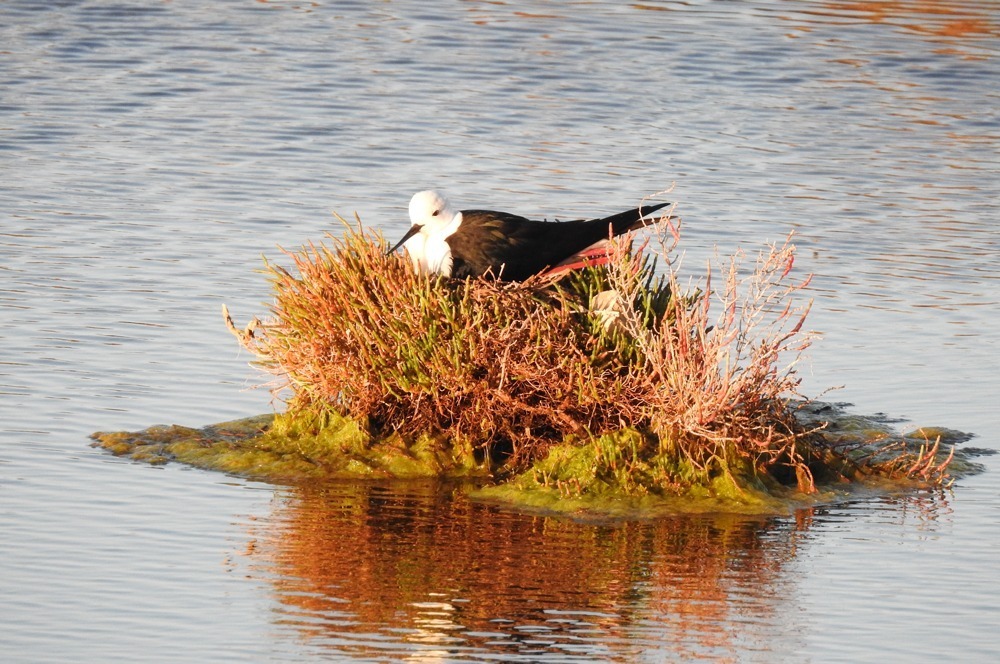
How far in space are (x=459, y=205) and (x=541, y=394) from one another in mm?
6113

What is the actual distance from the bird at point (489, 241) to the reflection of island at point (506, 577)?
1217 mm

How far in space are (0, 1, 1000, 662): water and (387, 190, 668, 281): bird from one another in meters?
1.25

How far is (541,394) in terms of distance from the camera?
930 cm

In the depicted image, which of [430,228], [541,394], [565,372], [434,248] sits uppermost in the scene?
[430,228]

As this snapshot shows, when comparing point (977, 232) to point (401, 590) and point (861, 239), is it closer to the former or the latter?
point (861, 239)

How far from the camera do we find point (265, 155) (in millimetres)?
17516

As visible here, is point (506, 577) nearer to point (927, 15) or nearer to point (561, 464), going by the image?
point (561, 464)

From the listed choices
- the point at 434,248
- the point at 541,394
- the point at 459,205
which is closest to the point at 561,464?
the point at 541,394

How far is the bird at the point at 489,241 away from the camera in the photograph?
9469 mm

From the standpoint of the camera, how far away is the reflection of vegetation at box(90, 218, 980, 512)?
9.06 meters

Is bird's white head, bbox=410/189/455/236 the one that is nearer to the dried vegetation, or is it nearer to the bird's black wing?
the bird's black wing

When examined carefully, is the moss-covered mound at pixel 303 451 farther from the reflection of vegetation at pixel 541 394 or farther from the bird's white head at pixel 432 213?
the bird's white head at pixel 432 213

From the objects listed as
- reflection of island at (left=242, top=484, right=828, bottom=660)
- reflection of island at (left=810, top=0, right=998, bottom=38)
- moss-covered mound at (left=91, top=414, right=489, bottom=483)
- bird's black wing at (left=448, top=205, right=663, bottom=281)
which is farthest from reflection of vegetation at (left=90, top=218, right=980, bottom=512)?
reflection of island at (left=810, top=0, right=998, bottom=38)

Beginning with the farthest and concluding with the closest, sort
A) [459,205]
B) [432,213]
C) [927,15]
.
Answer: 1. [927,15]
2. [459,205]
3. [432,213]
